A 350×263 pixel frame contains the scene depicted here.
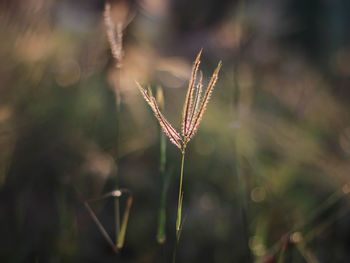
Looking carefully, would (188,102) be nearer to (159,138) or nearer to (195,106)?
(195,106)

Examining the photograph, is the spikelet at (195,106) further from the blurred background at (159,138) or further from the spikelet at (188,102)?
the blurred background at (159,138)

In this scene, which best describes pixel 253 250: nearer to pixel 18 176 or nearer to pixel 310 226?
pixel 310 226

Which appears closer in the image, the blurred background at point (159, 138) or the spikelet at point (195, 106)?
the spikelet at point (195, 106)

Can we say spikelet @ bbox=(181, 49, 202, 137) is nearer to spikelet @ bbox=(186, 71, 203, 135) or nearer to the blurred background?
spikelet @ bbox=(186, 71, 203, 135)

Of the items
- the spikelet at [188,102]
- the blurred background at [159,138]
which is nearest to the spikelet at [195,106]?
the spikelet at [188,102]

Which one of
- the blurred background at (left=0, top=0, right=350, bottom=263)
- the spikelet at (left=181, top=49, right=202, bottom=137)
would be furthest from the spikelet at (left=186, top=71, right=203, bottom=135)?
the blurred background at (left=0, top=0, right=350, bottom=263)

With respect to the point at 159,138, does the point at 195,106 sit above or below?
above

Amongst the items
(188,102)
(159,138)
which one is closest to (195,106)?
(188,102)

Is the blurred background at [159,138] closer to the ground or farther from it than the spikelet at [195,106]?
closer to the ground
